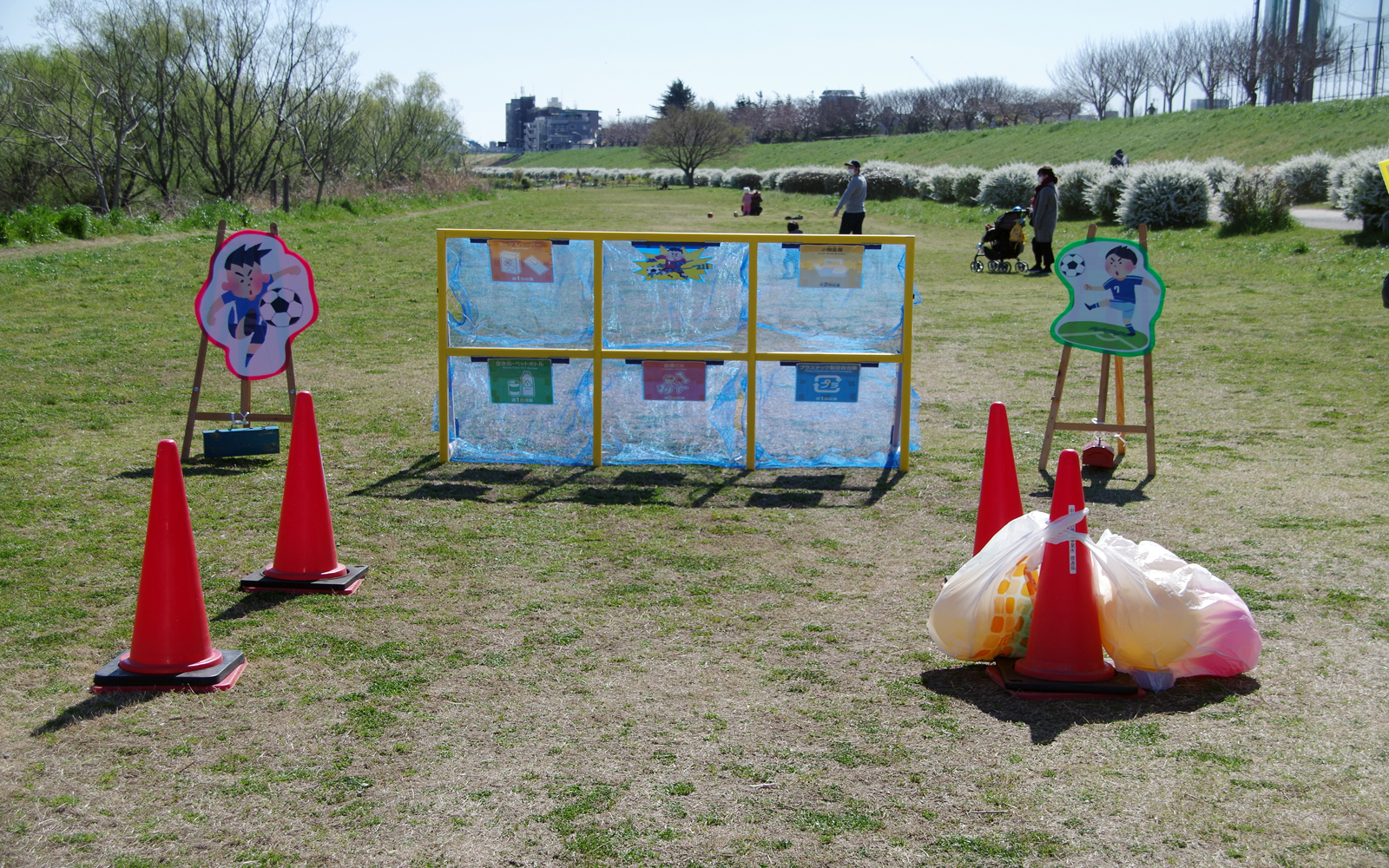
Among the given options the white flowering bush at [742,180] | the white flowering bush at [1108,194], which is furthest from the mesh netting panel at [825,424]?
the white flowering bush at [742,180]

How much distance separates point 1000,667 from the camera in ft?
14.6

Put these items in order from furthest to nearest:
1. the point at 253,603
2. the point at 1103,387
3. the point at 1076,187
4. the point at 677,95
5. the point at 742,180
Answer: the point at 677,95
the point at 742,180
the point at 1076,187
the point at 1103,387
the point at 253,603

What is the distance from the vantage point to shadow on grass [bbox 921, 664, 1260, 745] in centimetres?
400

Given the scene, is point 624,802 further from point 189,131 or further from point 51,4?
point 189,131

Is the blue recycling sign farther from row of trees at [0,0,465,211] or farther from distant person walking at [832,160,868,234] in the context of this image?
row of trees at [0,0,465,211]

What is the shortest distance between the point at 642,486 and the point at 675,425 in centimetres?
70

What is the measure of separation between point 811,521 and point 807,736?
297cm

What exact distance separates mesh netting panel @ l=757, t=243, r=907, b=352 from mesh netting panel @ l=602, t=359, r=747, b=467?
17.3 inches

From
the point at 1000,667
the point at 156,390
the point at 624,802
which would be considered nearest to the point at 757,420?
the point at 1000,667

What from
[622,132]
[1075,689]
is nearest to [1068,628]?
[1075,689]

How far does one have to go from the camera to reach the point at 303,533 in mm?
5406

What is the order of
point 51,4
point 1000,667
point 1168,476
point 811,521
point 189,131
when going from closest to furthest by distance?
point 1000,667, point 811,521, point 1168,476, point 51,4, point 189,131

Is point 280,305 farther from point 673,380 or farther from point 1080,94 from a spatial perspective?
point 1080,94

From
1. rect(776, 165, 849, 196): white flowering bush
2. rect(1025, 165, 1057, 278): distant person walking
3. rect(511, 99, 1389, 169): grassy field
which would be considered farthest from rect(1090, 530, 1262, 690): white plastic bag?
rect(776, 165, 849, 196): white flowering bush
